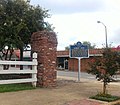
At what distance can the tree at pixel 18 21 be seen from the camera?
59.8 ft

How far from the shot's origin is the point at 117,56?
40.9 ft

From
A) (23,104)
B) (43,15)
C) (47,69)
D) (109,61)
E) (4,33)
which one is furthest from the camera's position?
(43,15)

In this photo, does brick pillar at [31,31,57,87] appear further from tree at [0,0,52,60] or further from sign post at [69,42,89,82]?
sign post at [69,42,89,82]

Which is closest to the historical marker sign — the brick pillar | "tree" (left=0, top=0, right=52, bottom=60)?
"tree" (left=0, top=0, right=52, bottom=60)

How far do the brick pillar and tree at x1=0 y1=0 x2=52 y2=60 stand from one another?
10.9 feet

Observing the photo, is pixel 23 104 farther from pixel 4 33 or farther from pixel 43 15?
pixel 43 15

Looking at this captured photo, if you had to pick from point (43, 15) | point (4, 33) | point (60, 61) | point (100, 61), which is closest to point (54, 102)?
point (100, 61)

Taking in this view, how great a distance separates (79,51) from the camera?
21656mm

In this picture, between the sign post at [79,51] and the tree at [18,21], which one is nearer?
the tree at [18,21]

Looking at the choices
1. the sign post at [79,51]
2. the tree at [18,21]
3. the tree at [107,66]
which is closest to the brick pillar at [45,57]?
the tree at [107,66]

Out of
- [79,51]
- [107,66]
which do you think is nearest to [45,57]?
[107,66]

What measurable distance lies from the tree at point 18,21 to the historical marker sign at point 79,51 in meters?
2.77

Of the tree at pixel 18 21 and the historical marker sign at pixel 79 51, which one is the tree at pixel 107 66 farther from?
the historical marker sign at pixel 79 51

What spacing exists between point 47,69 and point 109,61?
11.7 feet
